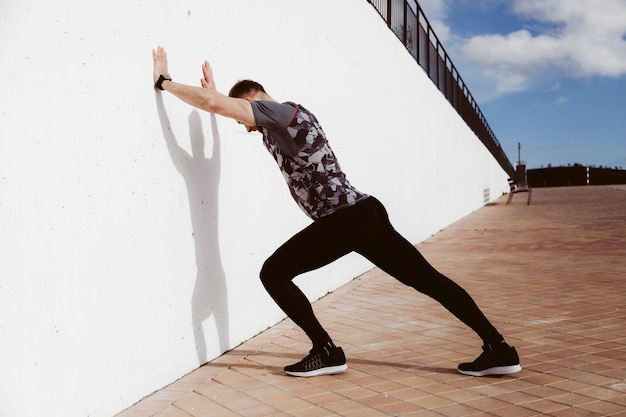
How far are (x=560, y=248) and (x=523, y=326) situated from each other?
562 cm

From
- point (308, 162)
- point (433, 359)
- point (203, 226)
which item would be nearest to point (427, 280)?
point (433, 359)

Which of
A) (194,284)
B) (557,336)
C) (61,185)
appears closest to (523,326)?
(557,336)

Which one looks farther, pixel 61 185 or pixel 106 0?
pixel 106 0

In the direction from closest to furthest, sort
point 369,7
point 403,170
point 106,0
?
point 106,0
point 369,7
point 403,170

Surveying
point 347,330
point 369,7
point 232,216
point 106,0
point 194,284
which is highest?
point 369,7

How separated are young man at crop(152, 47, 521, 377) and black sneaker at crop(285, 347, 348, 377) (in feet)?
0.67

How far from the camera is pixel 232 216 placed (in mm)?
4410

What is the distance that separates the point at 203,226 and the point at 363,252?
115 centimetres

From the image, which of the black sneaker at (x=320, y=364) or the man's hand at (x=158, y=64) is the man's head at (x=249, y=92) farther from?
the black sneaker at (x=320, y=364)

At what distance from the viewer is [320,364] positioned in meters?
3.57

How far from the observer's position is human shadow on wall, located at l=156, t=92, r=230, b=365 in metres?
Answer: 3.82

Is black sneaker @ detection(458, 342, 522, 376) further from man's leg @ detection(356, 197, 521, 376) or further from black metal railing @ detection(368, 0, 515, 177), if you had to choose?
black metal railing @ detection(368, 0, 515, 177)

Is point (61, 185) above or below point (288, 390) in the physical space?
above

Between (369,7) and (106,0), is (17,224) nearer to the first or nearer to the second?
(106,0)
